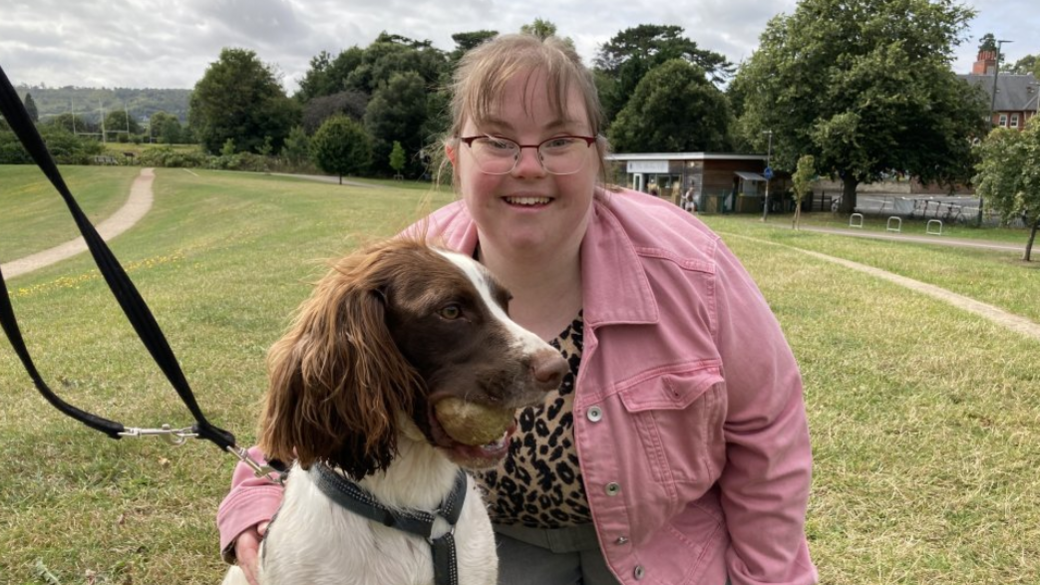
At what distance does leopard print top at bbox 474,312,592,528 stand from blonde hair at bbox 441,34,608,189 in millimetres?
779

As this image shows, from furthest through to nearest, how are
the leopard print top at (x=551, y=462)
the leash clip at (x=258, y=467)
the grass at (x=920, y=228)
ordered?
the grass at (x=920, y=228) < the leopard print top at (x=551, y=462) < the leash clip at (x=258, y=467)

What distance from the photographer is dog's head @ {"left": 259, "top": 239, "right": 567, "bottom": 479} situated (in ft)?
6.06

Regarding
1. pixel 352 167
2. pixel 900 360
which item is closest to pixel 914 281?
pixel 900 360

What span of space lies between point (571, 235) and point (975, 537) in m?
2.69

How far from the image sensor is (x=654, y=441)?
2383 mm

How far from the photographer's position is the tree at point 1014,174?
17.2 meters

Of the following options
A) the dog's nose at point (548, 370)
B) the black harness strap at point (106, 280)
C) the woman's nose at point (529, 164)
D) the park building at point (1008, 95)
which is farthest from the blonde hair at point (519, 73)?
the park building at point (1008, 95)

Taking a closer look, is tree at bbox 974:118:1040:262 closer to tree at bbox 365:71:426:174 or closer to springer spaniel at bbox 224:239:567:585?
springer spaniel at bbox 224:239:567:585

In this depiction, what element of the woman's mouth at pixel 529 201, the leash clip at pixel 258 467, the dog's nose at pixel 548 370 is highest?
the woman's mouth at pixel 529 201

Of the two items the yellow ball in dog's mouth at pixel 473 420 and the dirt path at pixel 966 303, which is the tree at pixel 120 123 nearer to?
the dirt path at pixel 966 303

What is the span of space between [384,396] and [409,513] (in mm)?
418

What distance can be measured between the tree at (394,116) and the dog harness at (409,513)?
58.1 m

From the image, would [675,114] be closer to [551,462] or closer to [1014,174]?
[1014,174]

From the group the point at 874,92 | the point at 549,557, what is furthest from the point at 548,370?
the point at 874,92
